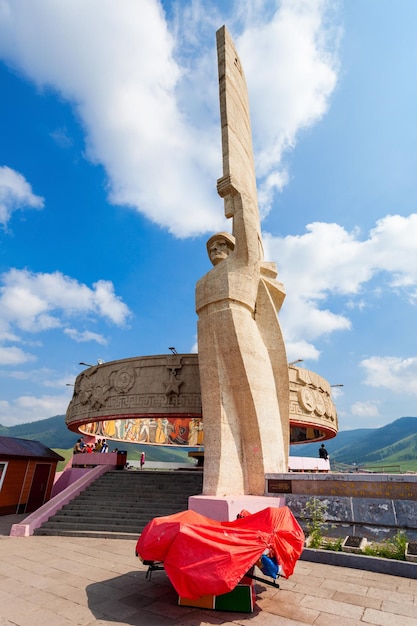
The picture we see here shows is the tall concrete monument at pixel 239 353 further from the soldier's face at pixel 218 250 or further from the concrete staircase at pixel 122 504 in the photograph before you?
the concrete staircase at pixel 122 504

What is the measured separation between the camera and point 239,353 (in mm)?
9414

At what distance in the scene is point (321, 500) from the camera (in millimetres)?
8148

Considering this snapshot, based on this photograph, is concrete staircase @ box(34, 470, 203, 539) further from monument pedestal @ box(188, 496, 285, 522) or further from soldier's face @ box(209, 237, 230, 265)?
Result: soldier's face @ box(209, 237, 230, 265)

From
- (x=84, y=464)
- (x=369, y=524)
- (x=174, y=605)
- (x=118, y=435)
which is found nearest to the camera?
(x=174, y=605)

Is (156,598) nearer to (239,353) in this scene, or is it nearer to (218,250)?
(239,353)

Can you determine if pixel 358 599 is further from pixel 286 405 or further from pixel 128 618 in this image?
pixel 286 405

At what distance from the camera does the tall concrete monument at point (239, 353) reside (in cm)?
906

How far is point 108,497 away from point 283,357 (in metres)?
7.92

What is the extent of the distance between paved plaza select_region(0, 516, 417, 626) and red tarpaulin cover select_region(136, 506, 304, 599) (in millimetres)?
635

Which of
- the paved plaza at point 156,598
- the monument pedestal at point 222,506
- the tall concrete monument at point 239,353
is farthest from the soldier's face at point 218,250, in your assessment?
the paved plaza at point 156,598

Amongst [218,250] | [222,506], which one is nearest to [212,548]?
[222,506]

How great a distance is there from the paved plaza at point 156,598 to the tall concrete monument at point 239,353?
272cm

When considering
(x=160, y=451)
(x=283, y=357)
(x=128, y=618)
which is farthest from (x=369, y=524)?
(x=160, y=451)

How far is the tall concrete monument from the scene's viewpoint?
906cm
